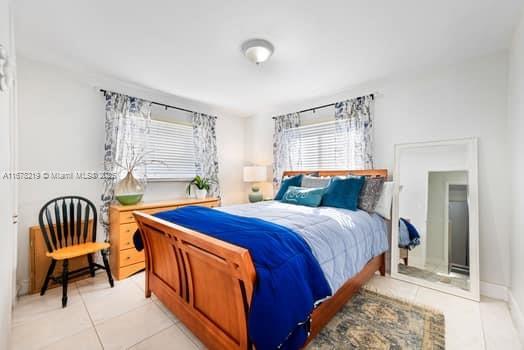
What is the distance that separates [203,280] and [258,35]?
6.81ft

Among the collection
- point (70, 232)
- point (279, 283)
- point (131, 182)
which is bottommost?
point (70, 232)

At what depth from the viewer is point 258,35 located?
2004 mm

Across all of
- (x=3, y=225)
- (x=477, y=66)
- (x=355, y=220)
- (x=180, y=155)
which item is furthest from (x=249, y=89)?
(x=3, y=225)

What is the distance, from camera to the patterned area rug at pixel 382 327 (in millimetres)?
1588

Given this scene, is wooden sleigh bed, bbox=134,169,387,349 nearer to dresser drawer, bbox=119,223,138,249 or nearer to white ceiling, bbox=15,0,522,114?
dresser drawer, bbox=119,223,138,249

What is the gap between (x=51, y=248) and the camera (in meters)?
2.28

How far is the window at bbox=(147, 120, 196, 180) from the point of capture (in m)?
3.40

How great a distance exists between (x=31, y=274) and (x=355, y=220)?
134 inches

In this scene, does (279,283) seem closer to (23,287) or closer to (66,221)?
(66,221)

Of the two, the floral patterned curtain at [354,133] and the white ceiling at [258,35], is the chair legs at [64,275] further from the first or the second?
the floral patterned curtain at [354,133]

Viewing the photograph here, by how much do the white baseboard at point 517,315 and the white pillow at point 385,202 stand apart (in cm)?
115

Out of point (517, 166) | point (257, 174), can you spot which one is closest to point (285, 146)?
point (257, 174)

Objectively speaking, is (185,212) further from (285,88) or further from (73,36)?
(285,88)

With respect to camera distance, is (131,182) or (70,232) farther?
(131,182)
